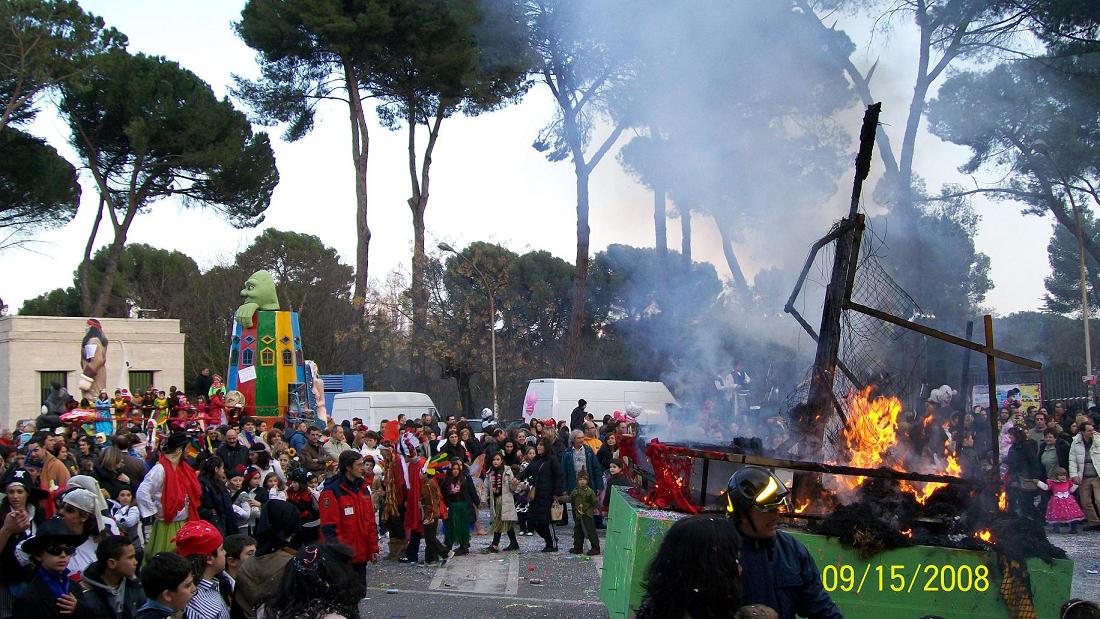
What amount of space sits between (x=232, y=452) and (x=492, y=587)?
10.3 ft

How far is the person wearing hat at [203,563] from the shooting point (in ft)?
15.5

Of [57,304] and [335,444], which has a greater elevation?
[57,304]

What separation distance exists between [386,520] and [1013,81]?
10.9 m

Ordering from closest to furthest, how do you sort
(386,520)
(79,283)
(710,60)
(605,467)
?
(710,60)
(386,520)
(605,467)
(79,283)

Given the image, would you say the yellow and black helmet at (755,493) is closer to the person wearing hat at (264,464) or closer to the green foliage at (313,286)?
the person wearing hat at (264,464)

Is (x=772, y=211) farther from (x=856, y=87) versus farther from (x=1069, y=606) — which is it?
(x=1069, y=606)

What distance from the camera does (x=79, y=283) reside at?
48.4 m

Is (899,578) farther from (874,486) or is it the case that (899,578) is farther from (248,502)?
(248,502)

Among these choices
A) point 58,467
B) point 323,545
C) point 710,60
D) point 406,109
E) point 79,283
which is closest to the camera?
point 323,545

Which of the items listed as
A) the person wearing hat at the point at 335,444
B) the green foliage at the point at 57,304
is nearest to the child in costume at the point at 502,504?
the person wearing hat at the point at 335,444

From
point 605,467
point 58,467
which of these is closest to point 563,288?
point 605,467

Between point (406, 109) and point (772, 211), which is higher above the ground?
point (406, 109)

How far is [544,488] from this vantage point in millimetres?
13008


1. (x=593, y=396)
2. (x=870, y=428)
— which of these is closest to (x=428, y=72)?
(x=593, y=396)
